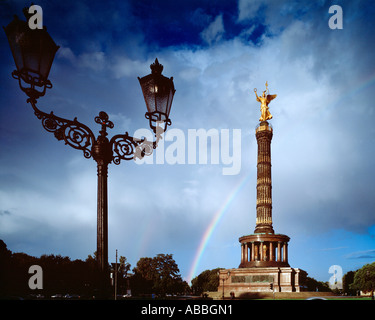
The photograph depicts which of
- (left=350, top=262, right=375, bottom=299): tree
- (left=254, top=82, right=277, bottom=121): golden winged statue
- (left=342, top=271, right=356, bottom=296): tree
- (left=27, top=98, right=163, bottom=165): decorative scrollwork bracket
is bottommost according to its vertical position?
(left=342, top=271, right=356, bottom=296): tree

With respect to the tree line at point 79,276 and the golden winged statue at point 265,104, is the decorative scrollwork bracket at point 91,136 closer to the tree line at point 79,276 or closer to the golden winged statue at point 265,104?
the tree line at point 79,276

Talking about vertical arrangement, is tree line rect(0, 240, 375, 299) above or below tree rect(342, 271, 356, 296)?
above

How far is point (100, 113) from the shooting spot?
18.7ft

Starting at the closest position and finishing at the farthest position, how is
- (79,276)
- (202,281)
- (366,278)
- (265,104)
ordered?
(79,276) → (265,104) → (366,278) → (202,281)

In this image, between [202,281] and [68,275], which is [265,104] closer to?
[68,275]

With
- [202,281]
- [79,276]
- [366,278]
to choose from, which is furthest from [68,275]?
[366,278]

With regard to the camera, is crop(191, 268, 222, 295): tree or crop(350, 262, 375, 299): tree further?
crop(191, 268, 222, 295): tree

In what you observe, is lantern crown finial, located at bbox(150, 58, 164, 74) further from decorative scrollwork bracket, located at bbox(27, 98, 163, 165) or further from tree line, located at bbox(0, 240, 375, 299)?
tree line, located at bbox(0, 240, 375, 299)

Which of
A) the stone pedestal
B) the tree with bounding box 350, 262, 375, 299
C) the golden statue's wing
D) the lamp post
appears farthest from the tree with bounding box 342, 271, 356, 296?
the lamp post

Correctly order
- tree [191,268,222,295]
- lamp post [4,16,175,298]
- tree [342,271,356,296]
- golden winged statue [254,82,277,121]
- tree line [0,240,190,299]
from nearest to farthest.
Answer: lamp post [4,16,175,298] < tree line [0,240,190,299] < golden winged statue [254,82,277,121] < tree [191,268,222,295] < tree [342,271,356,296]

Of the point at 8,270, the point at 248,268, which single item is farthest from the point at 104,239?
the point at 248,268

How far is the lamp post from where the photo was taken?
491 cm

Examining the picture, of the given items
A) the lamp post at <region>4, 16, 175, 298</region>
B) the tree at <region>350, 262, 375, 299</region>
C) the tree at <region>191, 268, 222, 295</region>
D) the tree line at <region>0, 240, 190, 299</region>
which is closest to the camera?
the lamp post at <region>4, 16, 175, 298</region>
